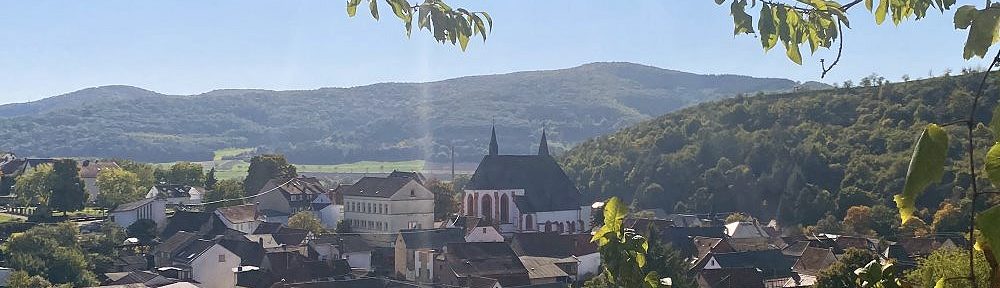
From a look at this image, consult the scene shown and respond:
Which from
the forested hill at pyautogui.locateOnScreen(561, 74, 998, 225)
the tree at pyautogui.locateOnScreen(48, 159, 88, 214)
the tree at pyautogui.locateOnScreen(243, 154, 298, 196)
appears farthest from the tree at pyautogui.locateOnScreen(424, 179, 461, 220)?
the tree at pyautogui.locateOnScreen(48, 159, 88, 214)

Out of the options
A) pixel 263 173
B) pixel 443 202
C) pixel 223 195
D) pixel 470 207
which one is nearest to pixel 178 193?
pixel 263 173

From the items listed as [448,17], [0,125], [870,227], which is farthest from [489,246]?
[0,125]

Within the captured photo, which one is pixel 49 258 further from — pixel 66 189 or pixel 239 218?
pixel 66 189

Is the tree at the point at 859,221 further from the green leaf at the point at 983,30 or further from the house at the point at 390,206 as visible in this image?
the green leaf at the point at 983,30

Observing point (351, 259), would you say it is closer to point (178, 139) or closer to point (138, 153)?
point (138, 153)

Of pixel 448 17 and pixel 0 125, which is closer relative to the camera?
pixel 448 17

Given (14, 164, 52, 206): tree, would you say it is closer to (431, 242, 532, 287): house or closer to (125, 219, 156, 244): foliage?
(125, 219, 156, 244): foliage

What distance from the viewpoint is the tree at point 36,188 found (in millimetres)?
44469

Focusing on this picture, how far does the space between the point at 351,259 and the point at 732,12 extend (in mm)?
36611

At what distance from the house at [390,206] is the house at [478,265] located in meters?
12.1

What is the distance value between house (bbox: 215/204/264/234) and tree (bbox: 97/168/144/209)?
18.8ft

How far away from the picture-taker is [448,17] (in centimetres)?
368

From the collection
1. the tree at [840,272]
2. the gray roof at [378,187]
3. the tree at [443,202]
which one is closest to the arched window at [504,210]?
the tree at [443,202]

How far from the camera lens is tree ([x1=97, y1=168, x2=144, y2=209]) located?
156 feet
